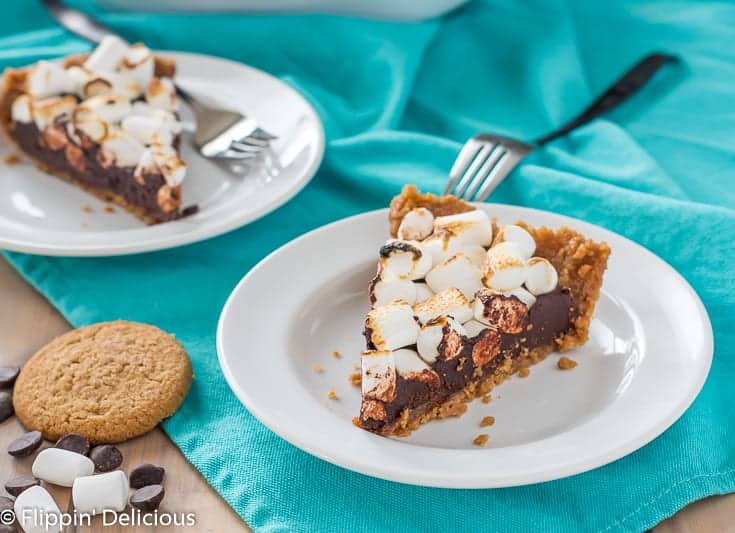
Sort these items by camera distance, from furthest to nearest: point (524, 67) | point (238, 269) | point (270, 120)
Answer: point (524, 67) < point (270, 120) < point (238, 269)

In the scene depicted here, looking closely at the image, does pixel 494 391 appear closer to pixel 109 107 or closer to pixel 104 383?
pixel 104 383

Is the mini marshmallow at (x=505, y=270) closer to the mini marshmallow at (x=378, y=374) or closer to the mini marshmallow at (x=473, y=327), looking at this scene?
the mini marshmallow at (x=473, y=327)

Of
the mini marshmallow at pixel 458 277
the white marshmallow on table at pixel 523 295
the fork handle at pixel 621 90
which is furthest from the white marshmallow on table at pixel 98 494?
the fork handle at pixel 621 90

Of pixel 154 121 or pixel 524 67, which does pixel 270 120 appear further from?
pixel 524 67

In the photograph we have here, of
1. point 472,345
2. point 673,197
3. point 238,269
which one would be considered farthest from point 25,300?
point 673,197

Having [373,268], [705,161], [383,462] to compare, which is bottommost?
[705,161]

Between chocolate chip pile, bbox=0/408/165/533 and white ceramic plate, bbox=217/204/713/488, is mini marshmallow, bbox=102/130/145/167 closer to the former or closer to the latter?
white ceramic plate, bbox=217/204/713/488

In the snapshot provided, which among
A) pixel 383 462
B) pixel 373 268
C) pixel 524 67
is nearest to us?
pixel 383 462
